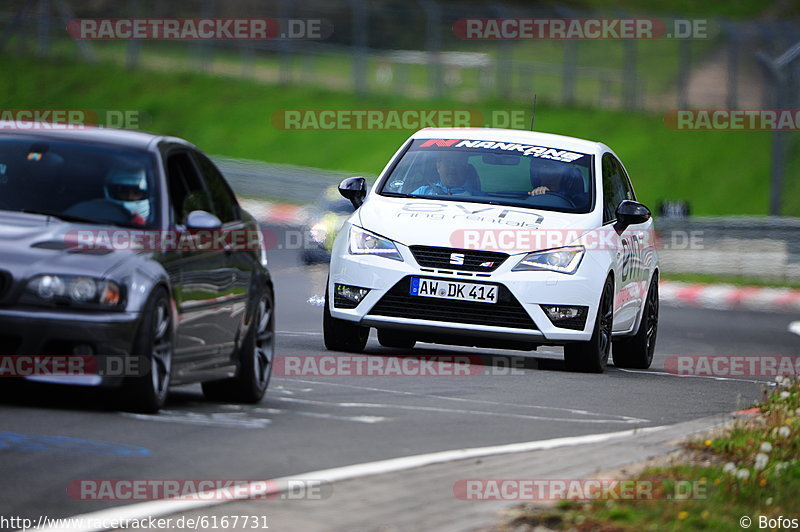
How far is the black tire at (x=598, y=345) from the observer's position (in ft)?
44.6

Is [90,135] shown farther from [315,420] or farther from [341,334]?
[341,334]

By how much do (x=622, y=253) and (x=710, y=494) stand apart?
6.78m

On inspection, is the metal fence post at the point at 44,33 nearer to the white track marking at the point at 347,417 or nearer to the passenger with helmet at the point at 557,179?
the passenger with helmet at the point at 557,179

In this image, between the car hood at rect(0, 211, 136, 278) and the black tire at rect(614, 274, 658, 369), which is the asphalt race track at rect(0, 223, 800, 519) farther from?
the car hood at rect(0, 211, 136, 278)

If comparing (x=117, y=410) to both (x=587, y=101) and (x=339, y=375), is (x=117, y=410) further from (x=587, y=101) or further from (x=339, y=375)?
(x=587, y=101)

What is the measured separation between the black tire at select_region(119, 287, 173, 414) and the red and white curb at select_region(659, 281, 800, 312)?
17311mm

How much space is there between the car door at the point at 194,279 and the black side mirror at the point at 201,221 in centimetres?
12

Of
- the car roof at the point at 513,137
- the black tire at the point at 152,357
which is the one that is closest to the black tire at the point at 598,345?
the car roof at the point at 513,137

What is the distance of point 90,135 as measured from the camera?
10.4 metres

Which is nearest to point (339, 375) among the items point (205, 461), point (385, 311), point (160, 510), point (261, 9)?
point (385, 311)

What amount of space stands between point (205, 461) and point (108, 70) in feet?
156

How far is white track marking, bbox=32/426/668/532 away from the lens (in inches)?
272

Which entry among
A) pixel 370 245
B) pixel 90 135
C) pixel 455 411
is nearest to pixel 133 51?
pixel 370 245

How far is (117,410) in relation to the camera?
948cm
